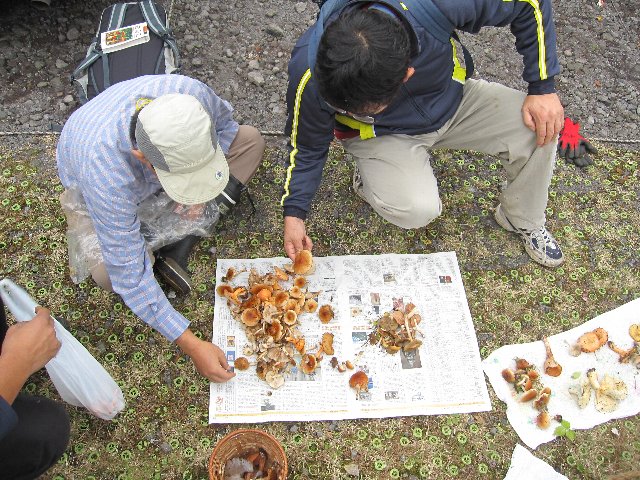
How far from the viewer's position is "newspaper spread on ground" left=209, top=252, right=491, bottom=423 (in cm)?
246

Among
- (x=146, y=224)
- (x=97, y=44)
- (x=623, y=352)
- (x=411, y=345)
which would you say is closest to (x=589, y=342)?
(x=623, y=352)

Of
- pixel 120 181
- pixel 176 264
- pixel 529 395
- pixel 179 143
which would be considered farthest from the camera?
pixel 176 264

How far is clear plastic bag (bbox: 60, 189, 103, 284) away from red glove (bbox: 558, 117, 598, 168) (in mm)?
2563

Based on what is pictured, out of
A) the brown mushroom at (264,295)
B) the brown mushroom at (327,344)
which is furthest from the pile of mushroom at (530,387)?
the brown mushroom at (264,295)

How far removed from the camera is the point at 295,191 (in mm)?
2436

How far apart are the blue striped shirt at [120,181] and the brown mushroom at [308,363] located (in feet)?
1.92

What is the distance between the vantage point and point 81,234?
2.52m

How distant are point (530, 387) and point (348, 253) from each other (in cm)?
106

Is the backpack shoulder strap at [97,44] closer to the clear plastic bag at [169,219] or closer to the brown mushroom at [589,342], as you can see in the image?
the clear plastic bag at [169,219]

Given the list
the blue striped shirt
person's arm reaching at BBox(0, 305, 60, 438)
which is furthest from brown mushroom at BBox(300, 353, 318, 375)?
person's arm reaching at BBox(0, 305, 60, 438)

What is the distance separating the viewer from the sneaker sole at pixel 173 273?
2.65 meters

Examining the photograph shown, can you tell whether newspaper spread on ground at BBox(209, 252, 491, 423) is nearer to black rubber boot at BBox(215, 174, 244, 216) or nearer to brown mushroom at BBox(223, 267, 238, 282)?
brown mushroom at BBox(223, 267, 238, 282)

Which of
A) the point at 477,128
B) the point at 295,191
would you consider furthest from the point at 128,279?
the point at 477,128

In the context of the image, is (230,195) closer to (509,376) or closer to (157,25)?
(157,25)
